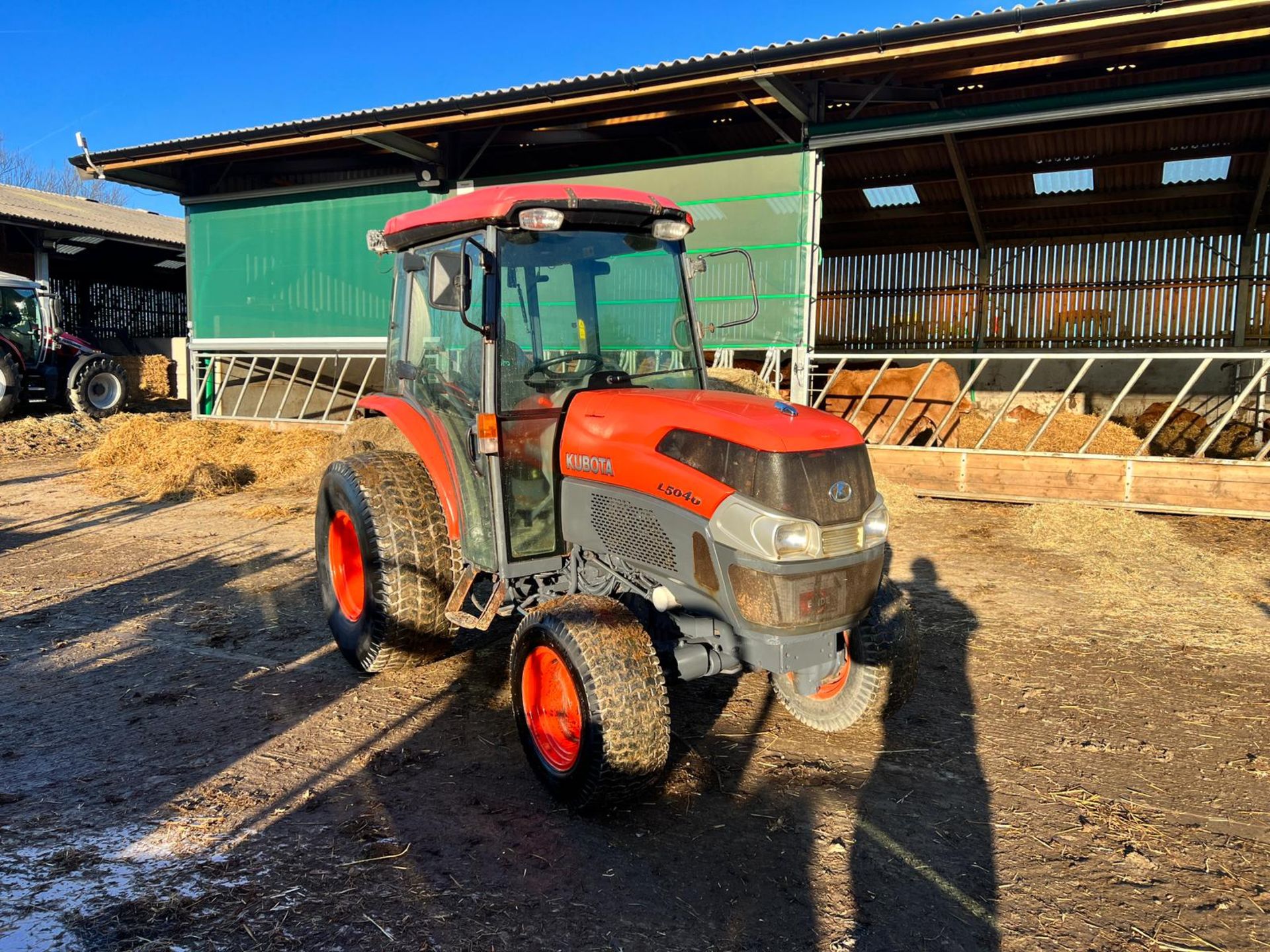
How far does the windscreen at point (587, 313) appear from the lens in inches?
137

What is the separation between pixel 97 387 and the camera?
14.6 m

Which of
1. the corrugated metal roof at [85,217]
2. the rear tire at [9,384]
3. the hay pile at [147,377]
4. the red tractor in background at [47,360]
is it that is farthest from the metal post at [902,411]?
the corrugated metal roof at [85,217]

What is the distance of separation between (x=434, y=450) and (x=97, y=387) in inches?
517

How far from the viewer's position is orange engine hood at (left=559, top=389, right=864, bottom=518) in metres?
2.87

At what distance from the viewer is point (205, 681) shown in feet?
13.4

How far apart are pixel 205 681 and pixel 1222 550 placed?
22.6ft

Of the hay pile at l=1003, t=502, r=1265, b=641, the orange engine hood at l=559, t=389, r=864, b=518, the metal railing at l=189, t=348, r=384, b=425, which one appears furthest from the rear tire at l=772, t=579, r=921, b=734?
the metal railing at l=189, t=348, r=384, b=425

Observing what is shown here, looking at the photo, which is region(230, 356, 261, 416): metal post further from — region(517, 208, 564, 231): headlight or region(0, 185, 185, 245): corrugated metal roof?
region(517, 208, 564, 231): headlight

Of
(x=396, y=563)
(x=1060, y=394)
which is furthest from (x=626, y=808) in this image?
(x=1060, y=394)

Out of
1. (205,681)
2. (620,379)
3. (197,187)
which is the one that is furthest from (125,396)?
(620,379)

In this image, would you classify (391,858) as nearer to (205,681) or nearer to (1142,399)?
(205,681)

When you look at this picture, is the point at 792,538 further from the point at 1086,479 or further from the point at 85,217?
the point at 85,217

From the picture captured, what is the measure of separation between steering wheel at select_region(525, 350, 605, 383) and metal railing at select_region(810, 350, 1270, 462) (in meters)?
5.59

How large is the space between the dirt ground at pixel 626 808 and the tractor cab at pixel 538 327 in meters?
0.94
